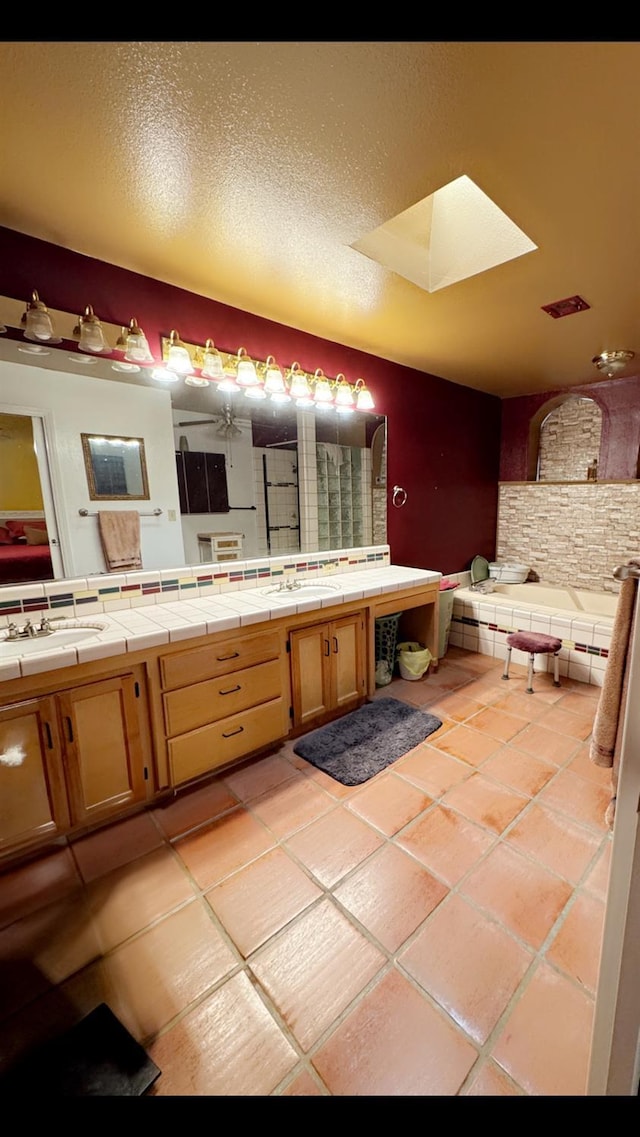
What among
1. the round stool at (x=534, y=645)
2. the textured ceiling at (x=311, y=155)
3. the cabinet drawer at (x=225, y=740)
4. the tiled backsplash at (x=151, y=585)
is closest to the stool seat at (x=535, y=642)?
the round stool at (x=534, y=645)

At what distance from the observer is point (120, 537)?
6.59ft

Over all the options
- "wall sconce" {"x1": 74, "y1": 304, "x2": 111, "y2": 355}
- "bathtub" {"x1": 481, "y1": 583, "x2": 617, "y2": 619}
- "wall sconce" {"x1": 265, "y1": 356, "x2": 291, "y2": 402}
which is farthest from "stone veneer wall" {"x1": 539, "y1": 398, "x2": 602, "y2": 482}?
"wall sconce" {"x1": 74, "y1": 304, "x2": 111, "y2": 355}

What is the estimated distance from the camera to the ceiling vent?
221cm

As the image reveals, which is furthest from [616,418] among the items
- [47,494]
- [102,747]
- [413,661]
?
[102,747]

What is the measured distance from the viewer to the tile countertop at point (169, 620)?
1.44 metres

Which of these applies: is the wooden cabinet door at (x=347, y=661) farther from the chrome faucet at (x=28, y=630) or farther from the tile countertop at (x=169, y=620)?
the chrome faucet at (x=28, y=630)

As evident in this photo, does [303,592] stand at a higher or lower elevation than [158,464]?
lower

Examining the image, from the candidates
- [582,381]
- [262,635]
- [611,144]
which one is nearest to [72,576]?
[262,635]

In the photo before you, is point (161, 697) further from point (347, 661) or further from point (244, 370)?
point (244, 370)

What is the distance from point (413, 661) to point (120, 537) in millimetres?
2045

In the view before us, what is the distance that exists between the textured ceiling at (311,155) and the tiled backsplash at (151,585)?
4.66 ft

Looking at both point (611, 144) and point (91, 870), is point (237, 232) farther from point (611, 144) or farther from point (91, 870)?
point (91, 870)

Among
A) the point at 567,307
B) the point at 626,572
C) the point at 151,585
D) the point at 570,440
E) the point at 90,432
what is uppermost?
the point at 567,307

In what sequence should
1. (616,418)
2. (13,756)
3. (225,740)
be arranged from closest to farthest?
(13,756) → (225,740) → (616,418)
